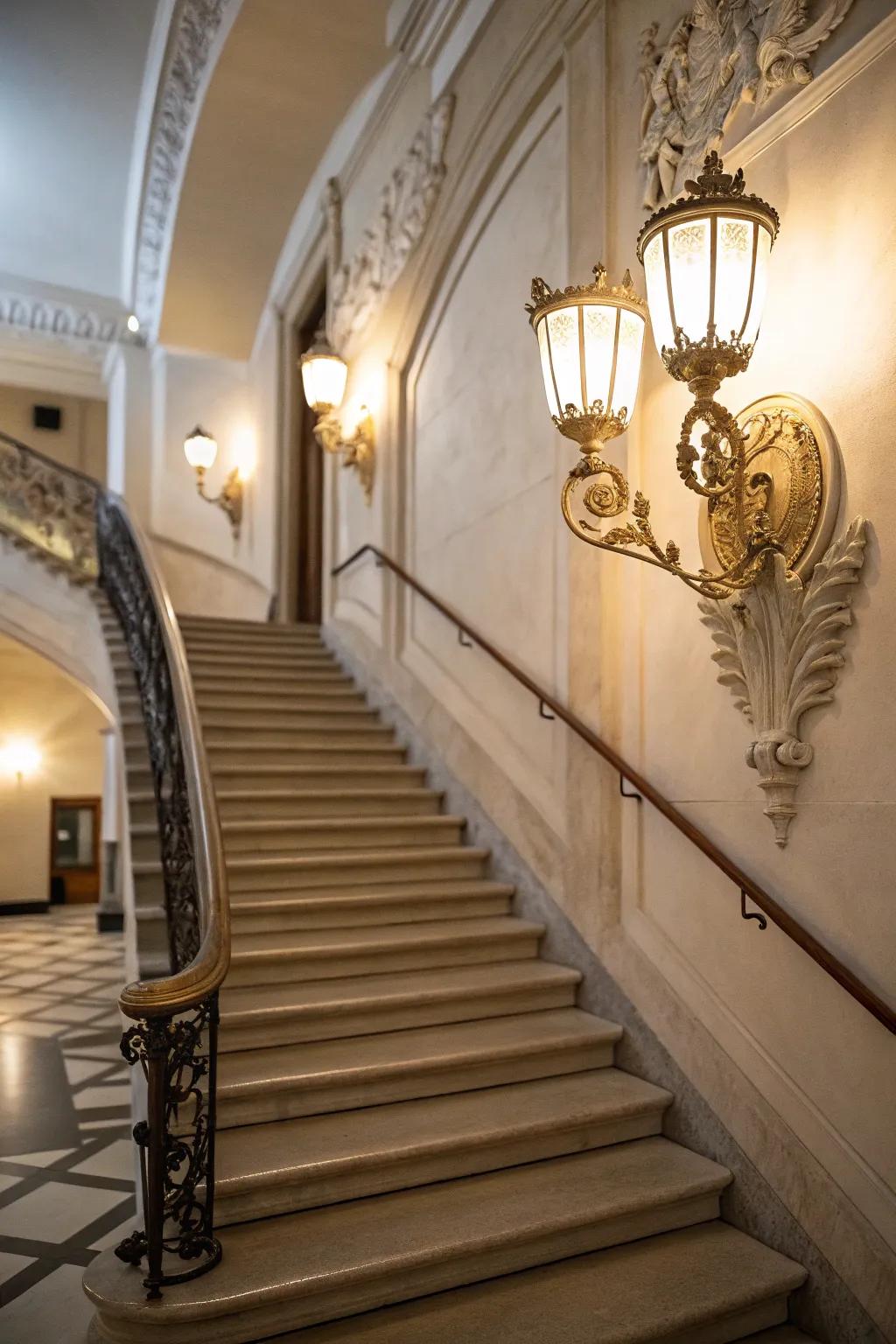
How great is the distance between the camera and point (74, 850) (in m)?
13.6

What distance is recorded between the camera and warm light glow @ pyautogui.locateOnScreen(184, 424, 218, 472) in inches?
366

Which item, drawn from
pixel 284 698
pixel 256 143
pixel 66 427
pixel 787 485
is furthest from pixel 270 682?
pixel 66 427

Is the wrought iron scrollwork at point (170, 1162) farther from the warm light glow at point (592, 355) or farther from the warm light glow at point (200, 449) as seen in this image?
the warm light glow at point (200, 449)

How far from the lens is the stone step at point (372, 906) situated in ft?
13.0

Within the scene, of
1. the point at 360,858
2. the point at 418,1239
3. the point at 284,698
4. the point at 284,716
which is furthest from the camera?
the point at 284,698

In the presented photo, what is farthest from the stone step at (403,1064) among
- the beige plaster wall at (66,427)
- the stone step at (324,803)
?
the beige plaster wall at (66,427)

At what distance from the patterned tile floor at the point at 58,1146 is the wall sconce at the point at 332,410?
385cm

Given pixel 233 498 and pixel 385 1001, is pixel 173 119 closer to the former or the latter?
pixel 233 498

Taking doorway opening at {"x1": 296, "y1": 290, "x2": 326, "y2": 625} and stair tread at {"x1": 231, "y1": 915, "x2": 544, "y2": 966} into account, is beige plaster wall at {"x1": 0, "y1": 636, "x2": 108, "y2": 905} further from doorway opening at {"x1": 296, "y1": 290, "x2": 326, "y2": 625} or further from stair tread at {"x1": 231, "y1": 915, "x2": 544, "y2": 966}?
stair tread at {"x1": 231, "y1": 915, "x2": 544, "y2": 966}

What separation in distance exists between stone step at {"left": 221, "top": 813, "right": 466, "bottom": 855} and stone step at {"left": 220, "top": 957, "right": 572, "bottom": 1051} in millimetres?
929

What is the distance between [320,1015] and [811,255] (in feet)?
9.45

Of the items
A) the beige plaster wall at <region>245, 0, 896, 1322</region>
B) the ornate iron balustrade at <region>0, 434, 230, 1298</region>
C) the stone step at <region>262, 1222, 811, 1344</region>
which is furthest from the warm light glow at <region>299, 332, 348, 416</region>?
the stone step at <region>262, 1222, 811, 1344</region>

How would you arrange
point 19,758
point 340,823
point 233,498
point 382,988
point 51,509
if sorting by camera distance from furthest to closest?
point 19,758, point 233,498, point 51,509, point 340,823, point 382,988

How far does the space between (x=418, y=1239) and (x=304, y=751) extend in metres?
3.18
